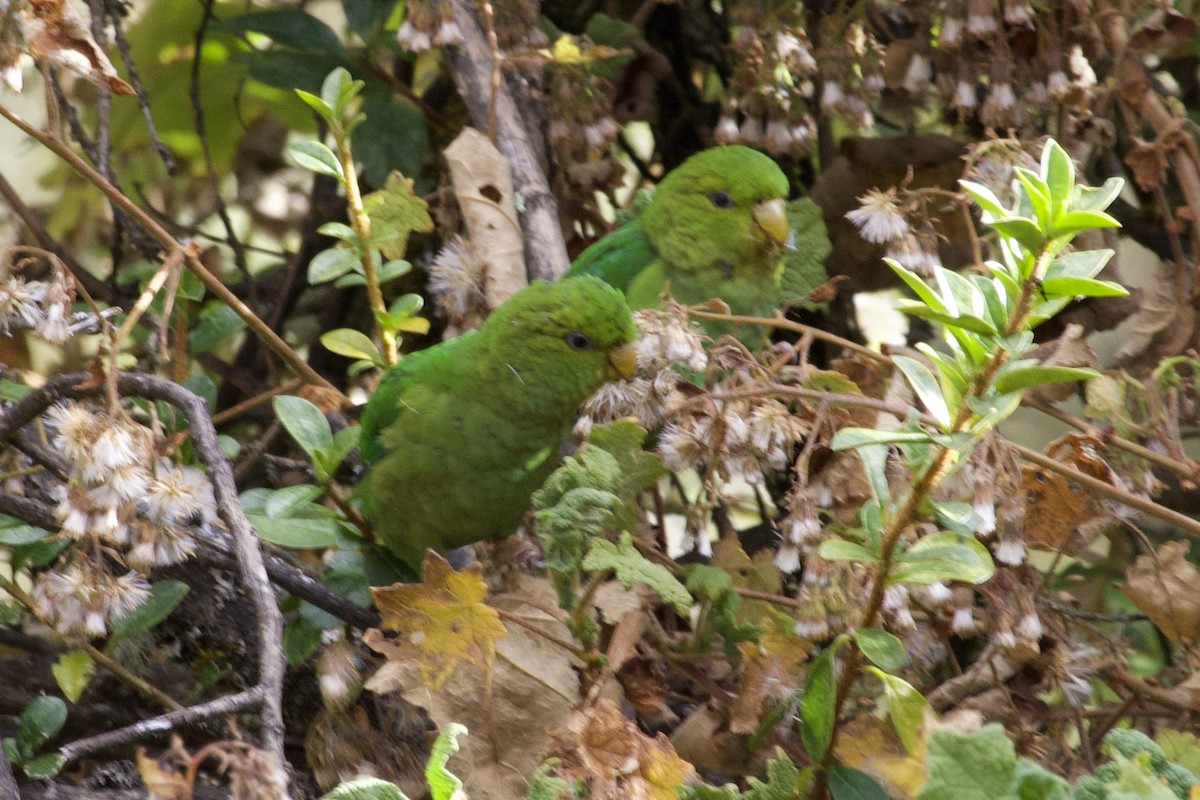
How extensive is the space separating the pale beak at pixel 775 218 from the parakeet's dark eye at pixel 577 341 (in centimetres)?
63

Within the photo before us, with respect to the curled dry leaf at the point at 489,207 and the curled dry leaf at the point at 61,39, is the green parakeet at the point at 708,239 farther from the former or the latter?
the curled dry leaf at the point at 61,39

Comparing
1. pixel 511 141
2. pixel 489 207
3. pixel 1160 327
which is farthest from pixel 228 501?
pixel 1160 327

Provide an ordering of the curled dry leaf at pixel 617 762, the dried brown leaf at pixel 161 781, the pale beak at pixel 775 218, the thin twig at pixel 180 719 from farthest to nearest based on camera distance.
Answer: the pale beak at pixel 775 218 → the curled dry leaf at pixel 617 762 → the thin twig at pixel 180 719 → the dried brown leaf at pixel 161 781

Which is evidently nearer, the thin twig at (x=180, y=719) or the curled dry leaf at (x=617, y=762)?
the thin twig at (x=180, y=719)

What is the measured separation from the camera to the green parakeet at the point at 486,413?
5.99ft

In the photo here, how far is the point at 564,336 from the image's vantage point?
1.86 m

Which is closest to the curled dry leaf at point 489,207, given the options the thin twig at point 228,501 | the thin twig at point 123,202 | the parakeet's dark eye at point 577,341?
the parakeet's dark eye at point 577,341

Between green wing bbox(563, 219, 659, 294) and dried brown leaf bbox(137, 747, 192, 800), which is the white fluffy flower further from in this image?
dried brown leaf bbox(137, 747, 192, 800)

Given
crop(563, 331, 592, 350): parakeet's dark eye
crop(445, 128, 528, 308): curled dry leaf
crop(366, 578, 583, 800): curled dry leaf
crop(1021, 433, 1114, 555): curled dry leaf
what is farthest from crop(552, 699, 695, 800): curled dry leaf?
crop(445, 128, 528, 308): curled dry leaf

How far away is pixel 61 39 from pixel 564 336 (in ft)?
2.70

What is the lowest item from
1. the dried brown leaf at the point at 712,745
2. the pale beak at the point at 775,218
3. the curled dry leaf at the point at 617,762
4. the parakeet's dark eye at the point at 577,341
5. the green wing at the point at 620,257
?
the dried brown leaf at the point at 712,745

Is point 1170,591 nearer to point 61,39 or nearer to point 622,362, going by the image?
point 622,362

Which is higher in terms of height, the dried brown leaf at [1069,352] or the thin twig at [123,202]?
the thin twig at [123,202]

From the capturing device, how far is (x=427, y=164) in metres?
2.43
